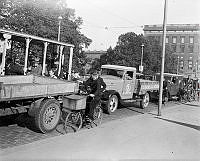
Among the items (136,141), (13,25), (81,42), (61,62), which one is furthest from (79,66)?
(136,141)

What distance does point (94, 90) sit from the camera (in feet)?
30.6

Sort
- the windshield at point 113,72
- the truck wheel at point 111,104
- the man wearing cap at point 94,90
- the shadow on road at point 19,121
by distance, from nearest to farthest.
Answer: the shadow on road at point 19,121 < the man wearing cap at point 94,90 < the truck wheel at point 111,104 < the windshield at point 113,72

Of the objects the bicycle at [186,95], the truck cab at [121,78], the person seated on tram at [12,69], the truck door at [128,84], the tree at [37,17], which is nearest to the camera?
the person seated on tram at [12,69]

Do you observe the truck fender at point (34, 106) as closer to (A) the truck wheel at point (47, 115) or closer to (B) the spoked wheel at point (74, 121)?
(A) the truck wheel at point (47, 115)

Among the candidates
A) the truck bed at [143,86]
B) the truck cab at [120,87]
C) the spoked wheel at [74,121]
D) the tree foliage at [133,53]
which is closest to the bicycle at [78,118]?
the spoked wheel at [74,121]

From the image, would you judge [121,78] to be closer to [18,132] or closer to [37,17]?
[18,132]

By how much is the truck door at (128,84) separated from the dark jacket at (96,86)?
4394 mm

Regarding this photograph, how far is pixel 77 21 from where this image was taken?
37.4 meters

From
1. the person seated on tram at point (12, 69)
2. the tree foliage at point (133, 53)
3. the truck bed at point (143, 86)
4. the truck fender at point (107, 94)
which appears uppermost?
the tree foliage at point (133, 53)

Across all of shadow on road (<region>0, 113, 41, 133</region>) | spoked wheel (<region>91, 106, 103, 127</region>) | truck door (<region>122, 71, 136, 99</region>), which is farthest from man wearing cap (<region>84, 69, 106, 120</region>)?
truck door (<region>122, 71, 136, 99</region>)

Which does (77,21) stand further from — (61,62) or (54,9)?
(61,62)

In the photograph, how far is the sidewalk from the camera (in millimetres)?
6090

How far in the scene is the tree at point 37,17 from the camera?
80.3 feet

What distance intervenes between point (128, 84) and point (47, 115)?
676 cm
